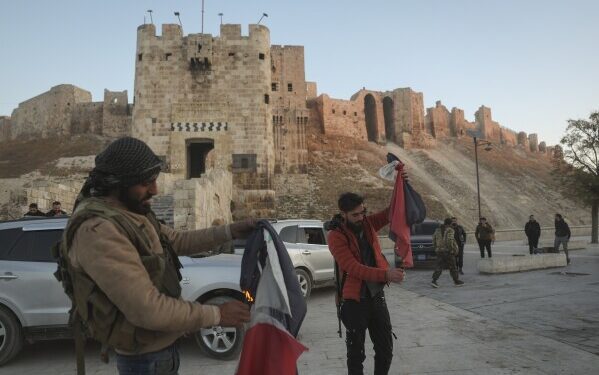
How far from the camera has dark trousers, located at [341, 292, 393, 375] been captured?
3533mm

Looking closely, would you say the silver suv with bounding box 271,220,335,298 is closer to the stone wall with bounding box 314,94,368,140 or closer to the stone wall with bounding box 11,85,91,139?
the stone wall with bounding box 314,94,368,140

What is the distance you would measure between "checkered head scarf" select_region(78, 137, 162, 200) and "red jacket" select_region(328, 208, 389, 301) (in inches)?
79.6

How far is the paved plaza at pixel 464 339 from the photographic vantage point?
4613 mm

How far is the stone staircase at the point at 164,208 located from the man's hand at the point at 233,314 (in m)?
12.6

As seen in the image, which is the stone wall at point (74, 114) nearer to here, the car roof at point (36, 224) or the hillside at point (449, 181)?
the hillside at point (449, 181)

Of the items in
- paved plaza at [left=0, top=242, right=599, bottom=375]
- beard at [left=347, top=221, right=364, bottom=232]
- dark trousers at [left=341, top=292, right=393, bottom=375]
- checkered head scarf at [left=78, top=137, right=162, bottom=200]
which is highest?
checkered head scarf at [left=78, top=137, right=162, bottom=200]

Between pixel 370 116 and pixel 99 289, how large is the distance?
57.8m

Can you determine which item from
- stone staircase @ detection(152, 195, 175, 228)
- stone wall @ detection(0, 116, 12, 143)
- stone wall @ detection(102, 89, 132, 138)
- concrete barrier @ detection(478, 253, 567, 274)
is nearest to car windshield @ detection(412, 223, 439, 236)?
concrete barrier @ detection(478, 253, 567, 274)

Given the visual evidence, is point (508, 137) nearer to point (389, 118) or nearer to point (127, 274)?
point (389, 118)

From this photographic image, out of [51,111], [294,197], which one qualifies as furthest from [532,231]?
[51,111]

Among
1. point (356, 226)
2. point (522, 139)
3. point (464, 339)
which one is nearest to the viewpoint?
point (356, 226)

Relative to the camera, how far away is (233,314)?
2.00m

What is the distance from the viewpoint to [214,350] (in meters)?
5.12

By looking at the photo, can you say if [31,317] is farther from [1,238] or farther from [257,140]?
[257,140]
